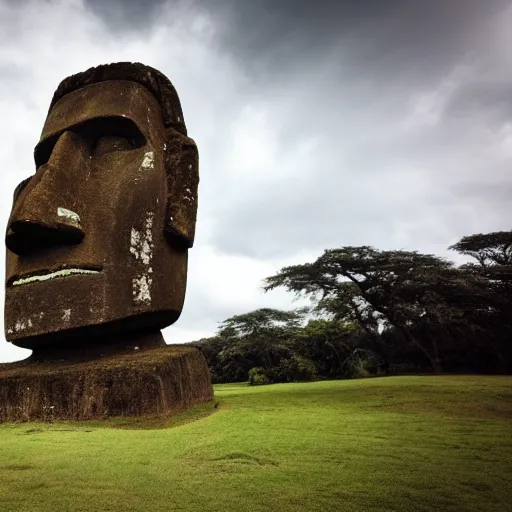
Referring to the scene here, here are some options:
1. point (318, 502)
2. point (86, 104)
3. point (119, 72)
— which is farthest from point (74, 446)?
point (119, 72)

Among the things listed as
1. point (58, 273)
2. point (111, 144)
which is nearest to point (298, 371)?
point (111, 144)

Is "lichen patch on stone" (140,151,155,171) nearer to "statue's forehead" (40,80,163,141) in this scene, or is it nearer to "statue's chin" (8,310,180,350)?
"statue's forehead" (40,80,163,141)

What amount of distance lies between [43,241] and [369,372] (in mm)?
15322

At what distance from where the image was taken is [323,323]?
19094 millimetres

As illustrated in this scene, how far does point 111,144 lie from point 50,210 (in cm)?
117

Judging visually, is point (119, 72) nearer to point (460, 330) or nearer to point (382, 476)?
point (382, 476)

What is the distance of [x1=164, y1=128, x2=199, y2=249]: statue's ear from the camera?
463cm

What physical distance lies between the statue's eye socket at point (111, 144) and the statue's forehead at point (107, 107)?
240 mm

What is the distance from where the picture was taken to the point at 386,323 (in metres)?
19.3

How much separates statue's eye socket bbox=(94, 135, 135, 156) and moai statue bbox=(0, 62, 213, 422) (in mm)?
13

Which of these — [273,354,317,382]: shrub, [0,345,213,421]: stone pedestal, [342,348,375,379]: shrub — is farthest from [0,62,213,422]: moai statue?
[342,348,375,379]: shrub

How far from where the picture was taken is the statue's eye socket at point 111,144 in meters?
4.76

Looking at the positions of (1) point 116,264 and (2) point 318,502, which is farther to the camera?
(1) point 116,264

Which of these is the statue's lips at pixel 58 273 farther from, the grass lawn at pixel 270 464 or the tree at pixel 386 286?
→ the tree at pixel 386 286
